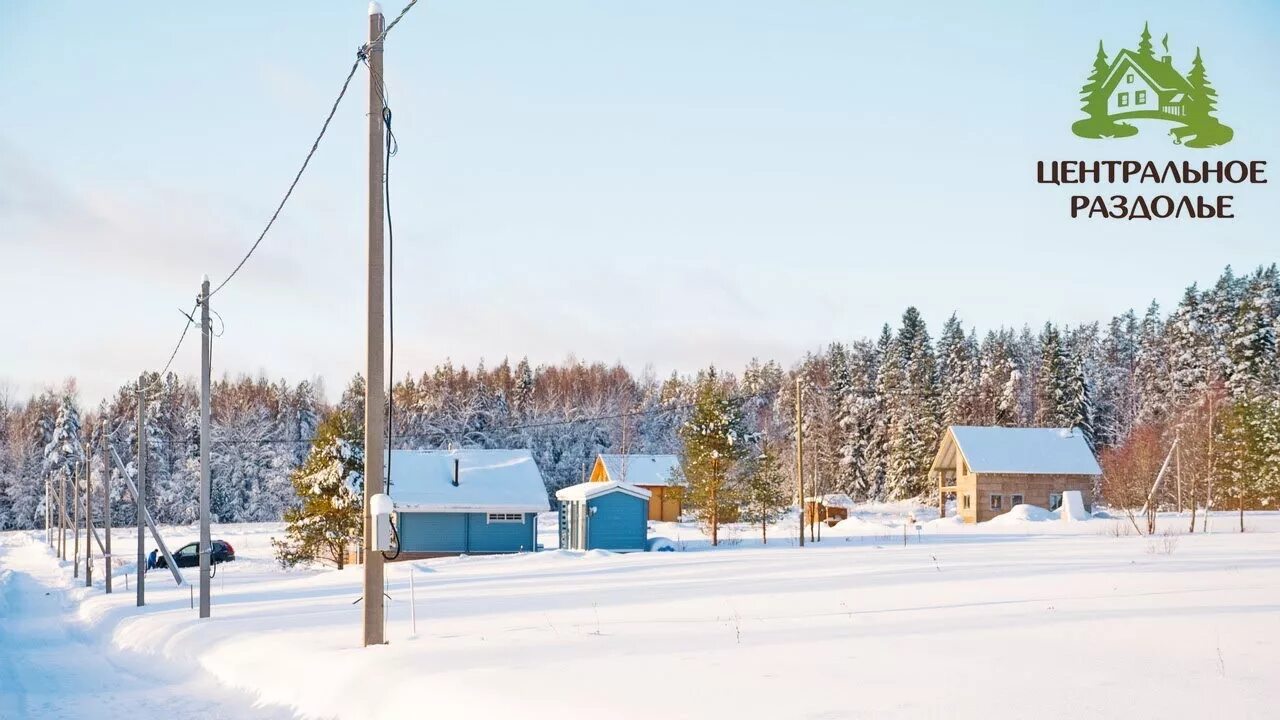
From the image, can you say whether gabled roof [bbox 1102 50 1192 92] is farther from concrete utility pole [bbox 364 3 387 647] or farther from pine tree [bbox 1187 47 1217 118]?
concrete utility pole [bbox 364 3 387 647]

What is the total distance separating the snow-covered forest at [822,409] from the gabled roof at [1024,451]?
462 cm

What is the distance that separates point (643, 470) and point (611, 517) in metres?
29.7

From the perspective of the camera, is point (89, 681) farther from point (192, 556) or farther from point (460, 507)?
point (192, 556)

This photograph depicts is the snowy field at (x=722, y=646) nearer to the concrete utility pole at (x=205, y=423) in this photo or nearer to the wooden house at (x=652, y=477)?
the concrete utility pole at (x=205, y=423)

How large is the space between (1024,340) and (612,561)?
103485 mm

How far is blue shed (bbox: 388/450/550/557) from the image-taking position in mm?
45688

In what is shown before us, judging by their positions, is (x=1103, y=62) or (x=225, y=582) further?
(x=225, y=582)

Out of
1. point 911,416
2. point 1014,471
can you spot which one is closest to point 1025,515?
point 1014,471

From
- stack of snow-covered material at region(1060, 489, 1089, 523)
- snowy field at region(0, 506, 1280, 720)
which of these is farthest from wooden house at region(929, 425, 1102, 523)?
snowy field at region(0, 506, 1280, 720)

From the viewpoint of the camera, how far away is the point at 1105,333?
4916 inches

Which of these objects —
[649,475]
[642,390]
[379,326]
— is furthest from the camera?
[642,390]

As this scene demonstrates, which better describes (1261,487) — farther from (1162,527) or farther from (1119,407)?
(1119,407)

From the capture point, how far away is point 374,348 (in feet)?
42.4

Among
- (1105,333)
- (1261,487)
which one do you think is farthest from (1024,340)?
(1261,487)
